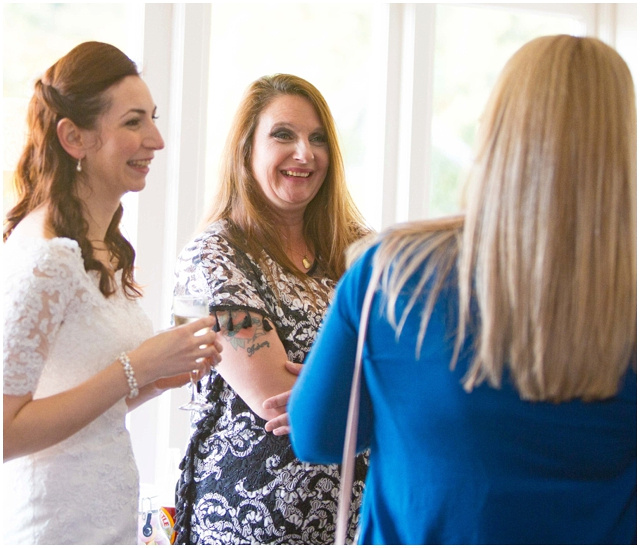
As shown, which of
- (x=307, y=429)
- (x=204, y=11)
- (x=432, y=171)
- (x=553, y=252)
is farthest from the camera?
(x=432, y=171)

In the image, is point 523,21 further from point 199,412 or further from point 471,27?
point 199,412

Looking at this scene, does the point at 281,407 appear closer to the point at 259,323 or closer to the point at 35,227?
the point at 259,323

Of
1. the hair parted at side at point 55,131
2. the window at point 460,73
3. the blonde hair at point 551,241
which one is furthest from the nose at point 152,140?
the window at point 460,73

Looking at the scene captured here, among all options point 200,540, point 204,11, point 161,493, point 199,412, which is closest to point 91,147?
point 199,412

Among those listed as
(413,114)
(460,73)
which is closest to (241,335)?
(413,114)

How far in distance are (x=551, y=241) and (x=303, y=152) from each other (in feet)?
3.50

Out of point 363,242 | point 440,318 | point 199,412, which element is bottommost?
point 199,412

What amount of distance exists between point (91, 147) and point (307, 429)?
2.32 feet

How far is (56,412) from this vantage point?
131cm

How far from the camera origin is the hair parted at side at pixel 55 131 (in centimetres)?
147

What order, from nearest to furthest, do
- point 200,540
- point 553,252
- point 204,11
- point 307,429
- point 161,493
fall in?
point 553,252
point 307,429
point 200,540
point 161,493
point 204,11

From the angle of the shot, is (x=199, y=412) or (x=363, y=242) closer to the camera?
(x=363, y=242)

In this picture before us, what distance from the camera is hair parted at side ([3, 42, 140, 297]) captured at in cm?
147

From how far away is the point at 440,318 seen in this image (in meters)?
1.08
